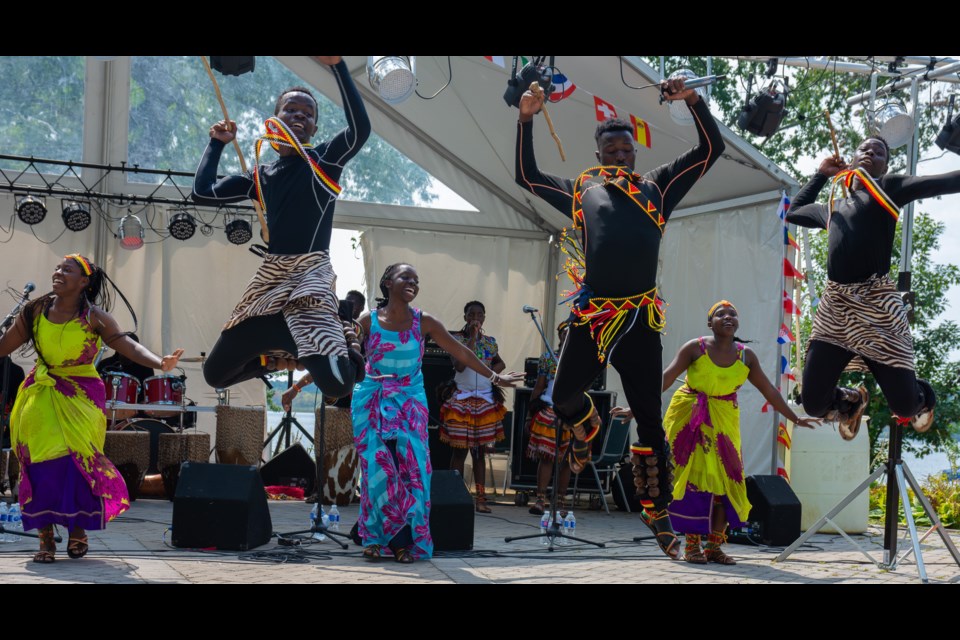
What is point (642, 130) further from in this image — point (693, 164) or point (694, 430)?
point (693, 164)

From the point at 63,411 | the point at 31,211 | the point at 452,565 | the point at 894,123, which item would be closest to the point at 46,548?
the point at 63,411

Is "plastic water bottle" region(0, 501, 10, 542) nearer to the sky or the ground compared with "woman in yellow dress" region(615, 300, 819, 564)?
nearer to the ground

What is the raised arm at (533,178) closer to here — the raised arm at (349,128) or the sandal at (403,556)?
the raised arm at (349,128)

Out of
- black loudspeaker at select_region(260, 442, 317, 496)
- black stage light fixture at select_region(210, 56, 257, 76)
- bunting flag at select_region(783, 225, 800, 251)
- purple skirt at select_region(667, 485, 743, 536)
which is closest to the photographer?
black stage light fixture at select_region(210, 56, 257, 76)

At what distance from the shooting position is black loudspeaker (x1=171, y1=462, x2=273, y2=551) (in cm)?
648

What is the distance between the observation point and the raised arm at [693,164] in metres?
5.11

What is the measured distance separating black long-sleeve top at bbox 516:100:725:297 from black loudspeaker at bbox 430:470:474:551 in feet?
7.66

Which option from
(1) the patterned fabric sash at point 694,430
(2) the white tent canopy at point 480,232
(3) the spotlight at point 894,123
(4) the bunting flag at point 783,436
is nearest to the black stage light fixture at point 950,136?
(3) the spotlight at point 894,123

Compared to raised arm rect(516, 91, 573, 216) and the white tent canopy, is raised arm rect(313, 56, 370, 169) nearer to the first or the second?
raised arm rect(516, 91, 573, 216)

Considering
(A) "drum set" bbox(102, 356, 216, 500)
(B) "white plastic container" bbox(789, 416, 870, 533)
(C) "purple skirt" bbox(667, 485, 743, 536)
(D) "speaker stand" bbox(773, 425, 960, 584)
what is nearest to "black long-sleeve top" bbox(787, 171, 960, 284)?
(D) "speaker stand" bbox(773, 425, 960, 584)

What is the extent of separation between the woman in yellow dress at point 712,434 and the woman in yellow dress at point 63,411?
360cm

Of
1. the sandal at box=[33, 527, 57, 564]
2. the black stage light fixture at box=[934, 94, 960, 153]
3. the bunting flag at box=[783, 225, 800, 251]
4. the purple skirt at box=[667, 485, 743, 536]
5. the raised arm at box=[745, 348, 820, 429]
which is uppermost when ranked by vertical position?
the black stage light fixture at box=[934, 94, 960, 153]

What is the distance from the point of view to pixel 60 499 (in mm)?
5797

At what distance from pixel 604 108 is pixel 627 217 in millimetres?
4650
